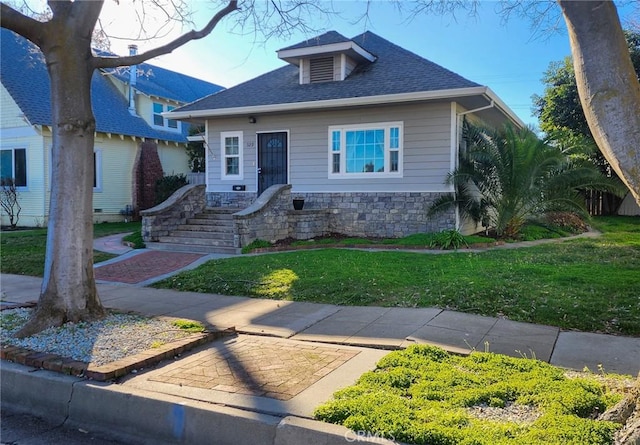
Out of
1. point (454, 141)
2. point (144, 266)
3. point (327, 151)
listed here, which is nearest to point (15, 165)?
point (144, 266)

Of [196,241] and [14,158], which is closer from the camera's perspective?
[196,241]

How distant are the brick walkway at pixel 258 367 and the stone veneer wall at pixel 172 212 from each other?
826 centimetres

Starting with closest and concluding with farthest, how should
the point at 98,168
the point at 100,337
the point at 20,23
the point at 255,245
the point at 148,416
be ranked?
the point at 148,416
the point at 100,337
the point at 20,23
the point at 255,245
the point at 98,168

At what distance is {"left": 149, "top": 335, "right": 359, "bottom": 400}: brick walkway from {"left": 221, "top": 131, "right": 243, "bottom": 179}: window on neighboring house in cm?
1047

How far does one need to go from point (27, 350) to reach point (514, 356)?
4579 millimetres

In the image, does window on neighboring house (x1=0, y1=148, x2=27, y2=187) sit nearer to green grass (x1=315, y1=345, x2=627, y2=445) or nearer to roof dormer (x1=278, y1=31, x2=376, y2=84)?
roof dormer (x1=278, y1=31, x2=376, y2=84)

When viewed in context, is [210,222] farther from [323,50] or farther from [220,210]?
[323,50]

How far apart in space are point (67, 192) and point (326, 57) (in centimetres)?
1074

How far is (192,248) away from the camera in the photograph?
12.0 metres

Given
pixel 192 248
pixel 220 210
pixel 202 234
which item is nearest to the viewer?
pixel 192 248

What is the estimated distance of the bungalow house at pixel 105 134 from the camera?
57.2 feet

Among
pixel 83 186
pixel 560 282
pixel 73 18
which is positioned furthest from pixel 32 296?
pixel 560 282

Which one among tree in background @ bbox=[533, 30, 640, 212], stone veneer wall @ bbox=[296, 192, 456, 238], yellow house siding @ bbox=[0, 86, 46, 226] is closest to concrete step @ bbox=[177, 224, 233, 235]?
stone veneer wall @ bbox=[296, 192, 456, 238]

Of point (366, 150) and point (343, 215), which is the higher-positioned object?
point (366, 150)
